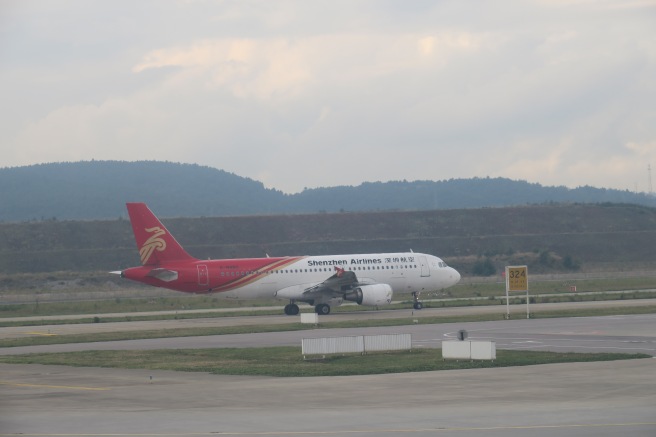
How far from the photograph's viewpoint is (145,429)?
69.1ft

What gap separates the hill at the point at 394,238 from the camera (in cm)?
12094

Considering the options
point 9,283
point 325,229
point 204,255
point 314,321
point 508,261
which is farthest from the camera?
point 325,229

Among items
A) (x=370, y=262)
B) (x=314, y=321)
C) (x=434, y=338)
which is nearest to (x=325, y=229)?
(x=370, y=262)

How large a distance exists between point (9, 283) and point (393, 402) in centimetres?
8552

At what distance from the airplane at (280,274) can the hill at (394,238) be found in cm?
4549

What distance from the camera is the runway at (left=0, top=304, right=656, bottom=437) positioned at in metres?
20.6

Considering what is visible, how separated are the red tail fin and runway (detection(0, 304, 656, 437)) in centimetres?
2312

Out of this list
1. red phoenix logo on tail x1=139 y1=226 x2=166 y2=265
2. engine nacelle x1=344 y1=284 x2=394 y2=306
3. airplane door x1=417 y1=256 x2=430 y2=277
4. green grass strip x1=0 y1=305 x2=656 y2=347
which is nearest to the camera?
green grass strip x1=0 y1=305 x2=656 y2=347

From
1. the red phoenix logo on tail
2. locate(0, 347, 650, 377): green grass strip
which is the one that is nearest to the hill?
the red phoenix logo on tail

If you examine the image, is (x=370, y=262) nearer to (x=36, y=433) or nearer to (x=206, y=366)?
(x=206, y=366)

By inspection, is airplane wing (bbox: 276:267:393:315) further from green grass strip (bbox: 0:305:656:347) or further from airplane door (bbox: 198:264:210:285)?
green grass strip (bbox: 0:305:656:347)

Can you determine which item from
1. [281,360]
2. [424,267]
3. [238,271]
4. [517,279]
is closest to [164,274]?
[238,271]

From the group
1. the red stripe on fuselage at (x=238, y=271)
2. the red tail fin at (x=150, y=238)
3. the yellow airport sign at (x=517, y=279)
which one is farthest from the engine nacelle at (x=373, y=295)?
the red tail fin at (x=150, y=238)

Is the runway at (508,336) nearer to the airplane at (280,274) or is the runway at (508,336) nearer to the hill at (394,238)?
the airplane at (280,274)
